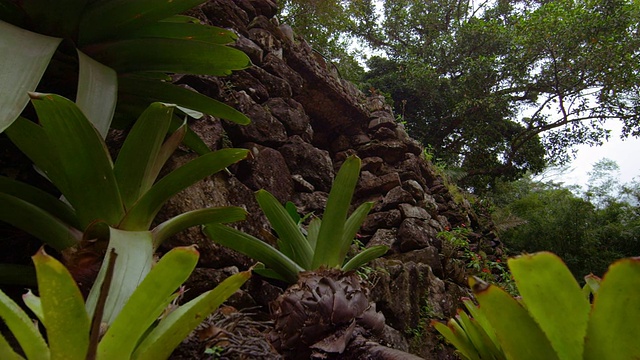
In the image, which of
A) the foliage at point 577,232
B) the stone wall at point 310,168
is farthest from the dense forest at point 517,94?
the stone wall at point 310,168

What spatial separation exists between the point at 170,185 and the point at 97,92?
0.39 metres

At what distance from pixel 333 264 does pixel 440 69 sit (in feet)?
29.7

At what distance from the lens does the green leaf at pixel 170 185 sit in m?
1.09

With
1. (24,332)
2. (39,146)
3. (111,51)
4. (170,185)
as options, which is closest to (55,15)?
(111,51)

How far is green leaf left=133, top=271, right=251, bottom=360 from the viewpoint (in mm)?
646

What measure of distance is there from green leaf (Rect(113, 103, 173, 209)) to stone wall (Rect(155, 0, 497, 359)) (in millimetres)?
475

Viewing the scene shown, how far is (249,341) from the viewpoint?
101 cm

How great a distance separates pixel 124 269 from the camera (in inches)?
32.7

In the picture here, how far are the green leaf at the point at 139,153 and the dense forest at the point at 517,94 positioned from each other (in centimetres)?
596

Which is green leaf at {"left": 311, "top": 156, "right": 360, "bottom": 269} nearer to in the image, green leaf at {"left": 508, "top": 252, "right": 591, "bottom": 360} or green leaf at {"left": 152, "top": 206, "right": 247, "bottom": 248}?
green leaf at {"left": 152, "top": 206, "right": 247, "bottom": 248}

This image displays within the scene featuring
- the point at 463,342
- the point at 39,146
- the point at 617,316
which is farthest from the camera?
the point at 39,146

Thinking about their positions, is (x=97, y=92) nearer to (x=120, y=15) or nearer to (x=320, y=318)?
(x=120, y=15)

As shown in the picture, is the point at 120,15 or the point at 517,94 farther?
the point at 517,94

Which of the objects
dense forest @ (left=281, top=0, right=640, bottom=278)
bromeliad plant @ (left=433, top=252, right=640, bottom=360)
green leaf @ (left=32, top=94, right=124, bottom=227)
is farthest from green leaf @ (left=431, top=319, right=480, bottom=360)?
dense forest @ (left=281, top=0, right=640, bottom=278)
